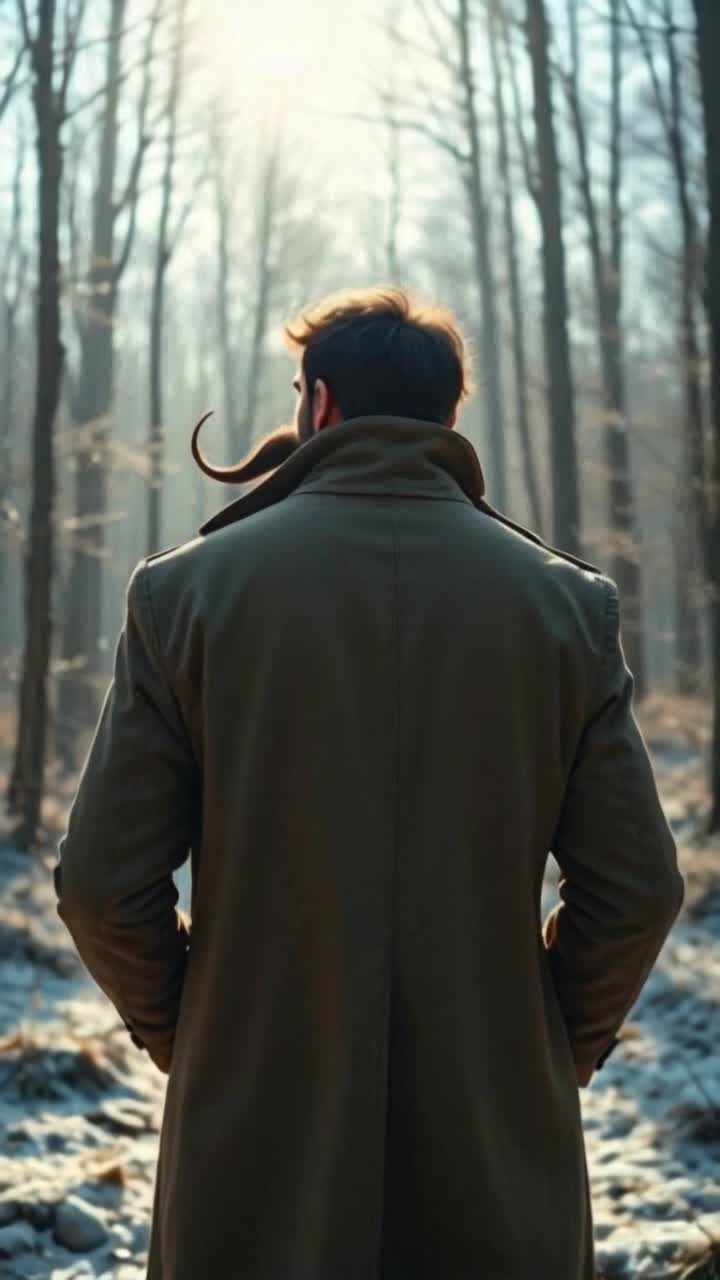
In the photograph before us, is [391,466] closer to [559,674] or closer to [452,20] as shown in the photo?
[559,674]

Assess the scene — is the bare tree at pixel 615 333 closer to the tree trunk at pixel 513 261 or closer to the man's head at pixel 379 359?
the tree trunk at pixel 513 261

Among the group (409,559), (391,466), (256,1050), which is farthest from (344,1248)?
(391,466)

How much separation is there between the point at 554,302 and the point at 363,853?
11.4 metres

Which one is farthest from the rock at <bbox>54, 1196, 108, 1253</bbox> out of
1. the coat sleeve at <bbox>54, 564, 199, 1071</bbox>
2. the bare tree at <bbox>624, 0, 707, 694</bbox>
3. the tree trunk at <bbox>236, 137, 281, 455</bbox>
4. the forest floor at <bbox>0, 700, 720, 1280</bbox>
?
the tree trunk at <bbox>236, 137, 281, 455</bbox>

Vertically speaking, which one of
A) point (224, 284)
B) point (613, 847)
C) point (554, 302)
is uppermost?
point (224, 284)

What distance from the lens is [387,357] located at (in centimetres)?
186

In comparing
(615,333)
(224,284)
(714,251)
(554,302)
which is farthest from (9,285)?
(714,251)

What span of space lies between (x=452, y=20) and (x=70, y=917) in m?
15.7

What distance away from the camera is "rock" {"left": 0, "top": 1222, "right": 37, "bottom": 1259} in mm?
3363

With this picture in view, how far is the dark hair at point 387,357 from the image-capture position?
186 cm

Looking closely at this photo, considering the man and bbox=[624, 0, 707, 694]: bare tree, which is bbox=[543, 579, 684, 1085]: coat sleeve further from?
bbox=[624, 0, 707, 694]: bare tree

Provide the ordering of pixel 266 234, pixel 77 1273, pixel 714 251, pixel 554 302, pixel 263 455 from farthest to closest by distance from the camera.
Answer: pixel 266 234
pixel 554 302
pixel 714 251
pixel 77 1273
pixel 263 455

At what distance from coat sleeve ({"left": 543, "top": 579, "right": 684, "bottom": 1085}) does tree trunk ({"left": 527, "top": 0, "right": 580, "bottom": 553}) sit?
422 inches

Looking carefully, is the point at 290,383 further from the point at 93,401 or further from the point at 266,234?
the point at 266,234
